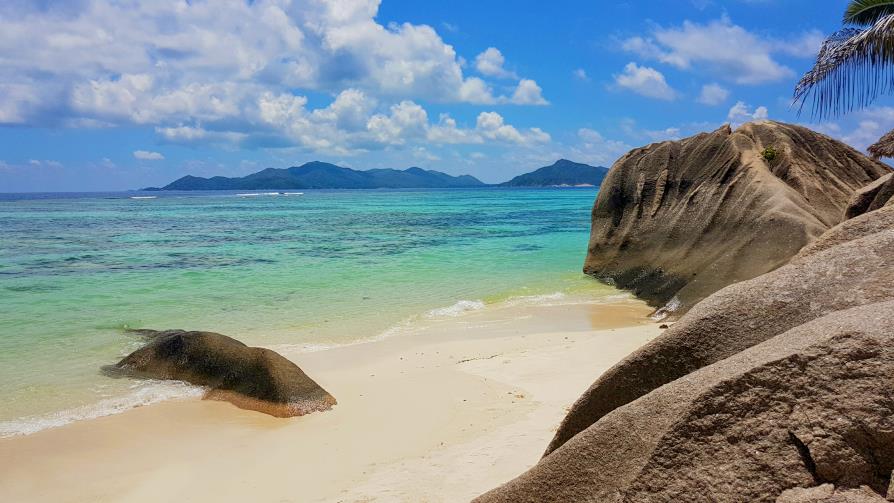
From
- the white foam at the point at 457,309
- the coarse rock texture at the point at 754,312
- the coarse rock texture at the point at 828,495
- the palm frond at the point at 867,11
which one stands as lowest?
the white foam at the point at 457,309

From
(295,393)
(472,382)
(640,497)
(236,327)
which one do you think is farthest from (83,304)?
(640,497)

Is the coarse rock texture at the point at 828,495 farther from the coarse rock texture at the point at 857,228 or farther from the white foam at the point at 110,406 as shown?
the white foam at the point at 110,406

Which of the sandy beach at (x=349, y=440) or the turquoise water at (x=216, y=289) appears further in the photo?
the turquoise water at (x=216, y=289)

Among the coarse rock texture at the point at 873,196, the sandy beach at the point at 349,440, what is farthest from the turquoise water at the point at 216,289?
the coarse rock texture at the point at 873,196

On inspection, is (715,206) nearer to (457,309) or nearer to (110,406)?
(457,309)

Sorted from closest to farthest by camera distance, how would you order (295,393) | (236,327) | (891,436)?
(891,436) → (295,393) → (236,327)

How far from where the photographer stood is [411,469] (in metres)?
6.55

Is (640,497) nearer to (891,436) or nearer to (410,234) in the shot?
(891,436)

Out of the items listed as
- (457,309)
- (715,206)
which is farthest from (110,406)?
(715,206)

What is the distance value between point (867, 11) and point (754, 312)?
12.1 meters

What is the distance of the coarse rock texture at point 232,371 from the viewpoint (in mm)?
8977

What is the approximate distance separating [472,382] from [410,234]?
97.4ft

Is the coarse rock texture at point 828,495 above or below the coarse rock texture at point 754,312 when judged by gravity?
below

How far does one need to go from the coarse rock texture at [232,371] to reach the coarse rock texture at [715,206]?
869cm
